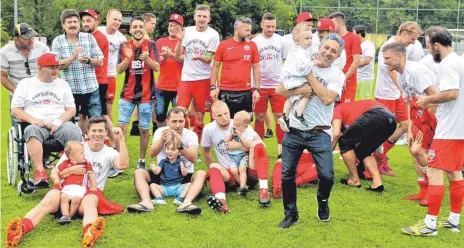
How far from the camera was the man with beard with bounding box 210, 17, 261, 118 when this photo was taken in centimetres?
824

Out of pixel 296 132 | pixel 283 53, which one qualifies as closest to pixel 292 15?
pixel 283 53

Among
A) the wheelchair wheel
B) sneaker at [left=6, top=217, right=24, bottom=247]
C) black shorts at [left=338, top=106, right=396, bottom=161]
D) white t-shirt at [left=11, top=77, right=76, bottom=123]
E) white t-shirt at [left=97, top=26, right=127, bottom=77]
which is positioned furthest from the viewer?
white t-shirt at [left=97, top=26, right=127, bottom=77]

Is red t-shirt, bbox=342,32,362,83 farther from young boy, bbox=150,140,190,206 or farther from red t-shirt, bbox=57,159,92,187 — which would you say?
red t-shirt, bbox=57,159,92,187

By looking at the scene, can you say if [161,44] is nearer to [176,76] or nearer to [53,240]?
[176,76]

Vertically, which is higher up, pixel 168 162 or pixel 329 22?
pixel 329 22

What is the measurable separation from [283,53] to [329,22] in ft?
3.61

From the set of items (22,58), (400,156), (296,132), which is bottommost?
(400,156)

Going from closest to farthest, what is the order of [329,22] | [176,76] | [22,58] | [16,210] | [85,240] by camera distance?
1. [85,240]
2. [16,210]
3. [22,58]
4. [329,22]
5. [176,76]

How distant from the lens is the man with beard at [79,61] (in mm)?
7586

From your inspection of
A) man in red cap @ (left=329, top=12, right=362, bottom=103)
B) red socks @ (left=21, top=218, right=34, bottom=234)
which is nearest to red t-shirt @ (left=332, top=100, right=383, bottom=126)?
man in red cap @ (left=329, top=12, right=362, bottom=103)

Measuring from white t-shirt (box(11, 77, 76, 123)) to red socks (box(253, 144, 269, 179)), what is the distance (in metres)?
2.56

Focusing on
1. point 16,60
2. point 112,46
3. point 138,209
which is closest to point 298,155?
point 138,209

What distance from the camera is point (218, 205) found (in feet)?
19.9

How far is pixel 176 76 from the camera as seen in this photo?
8.97 meters
